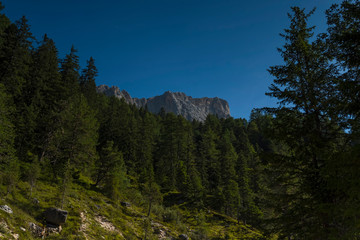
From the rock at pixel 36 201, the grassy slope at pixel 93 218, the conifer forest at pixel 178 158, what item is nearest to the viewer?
the conifer forest at pixel 178 158

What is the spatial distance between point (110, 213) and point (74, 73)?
108 ft

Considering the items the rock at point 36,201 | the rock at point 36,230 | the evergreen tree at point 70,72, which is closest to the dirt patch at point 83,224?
the rock at point 36,230

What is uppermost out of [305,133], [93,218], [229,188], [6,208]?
[305,133]

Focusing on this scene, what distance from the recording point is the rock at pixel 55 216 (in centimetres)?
1641

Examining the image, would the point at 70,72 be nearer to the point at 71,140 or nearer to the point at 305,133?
the point at 71,140

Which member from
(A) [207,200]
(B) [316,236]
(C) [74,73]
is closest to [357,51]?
(B) [316,236]

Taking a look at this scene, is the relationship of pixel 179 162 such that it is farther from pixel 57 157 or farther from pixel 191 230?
pixel 57 157

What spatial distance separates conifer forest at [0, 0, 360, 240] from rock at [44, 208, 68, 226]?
654 millimetres

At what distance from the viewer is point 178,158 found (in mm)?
56375

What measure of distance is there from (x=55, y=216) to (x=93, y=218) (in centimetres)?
522

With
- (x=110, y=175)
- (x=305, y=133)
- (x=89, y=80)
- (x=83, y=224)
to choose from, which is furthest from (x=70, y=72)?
(x=305, y=133)

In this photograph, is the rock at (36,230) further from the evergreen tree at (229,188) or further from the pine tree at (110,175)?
the evergreen tree at (229,188)

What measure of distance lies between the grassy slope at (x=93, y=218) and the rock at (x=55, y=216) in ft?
1.72

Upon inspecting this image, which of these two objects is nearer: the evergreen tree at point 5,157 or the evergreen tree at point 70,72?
the evergreen tree at point 5,157
